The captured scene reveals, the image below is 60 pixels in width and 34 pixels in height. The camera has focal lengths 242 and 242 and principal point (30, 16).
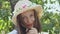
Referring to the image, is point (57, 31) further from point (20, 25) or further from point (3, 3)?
point (20, 25)

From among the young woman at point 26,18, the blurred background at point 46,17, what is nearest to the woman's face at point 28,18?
the young woman at point 26,18

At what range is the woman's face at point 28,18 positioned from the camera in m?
1.85

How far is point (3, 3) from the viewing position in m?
3.01

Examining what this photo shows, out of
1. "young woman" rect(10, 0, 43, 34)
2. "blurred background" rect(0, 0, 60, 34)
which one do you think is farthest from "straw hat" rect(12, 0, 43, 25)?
"blurred background" rect(0, 0, 60, 34)

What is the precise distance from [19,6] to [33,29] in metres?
0.23

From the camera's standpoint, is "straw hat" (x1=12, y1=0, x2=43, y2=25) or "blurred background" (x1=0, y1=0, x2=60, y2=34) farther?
"blurred background" (x1=0, y1=0, x2=60, y2=34)

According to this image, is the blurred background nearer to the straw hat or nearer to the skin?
the straw hat

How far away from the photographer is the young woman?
1.85 m

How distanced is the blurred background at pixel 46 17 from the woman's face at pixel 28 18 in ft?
3.09

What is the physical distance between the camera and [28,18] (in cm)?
185

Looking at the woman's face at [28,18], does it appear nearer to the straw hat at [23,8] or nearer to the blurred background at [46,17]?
the straw hat at [23,8]

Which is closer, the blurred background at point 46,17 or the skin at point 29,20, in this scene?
the skin at point 29,20

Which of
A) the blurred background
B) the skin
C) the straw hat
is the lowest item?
the blurred background

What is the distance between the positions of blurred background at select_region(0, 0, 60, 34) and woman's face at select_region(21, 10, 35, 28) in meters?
0.94
